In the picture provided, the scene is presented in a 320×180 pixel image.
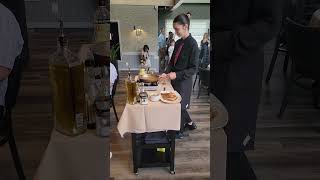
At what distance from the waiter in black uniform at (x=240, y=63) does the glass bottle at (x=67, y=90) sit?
37 cm

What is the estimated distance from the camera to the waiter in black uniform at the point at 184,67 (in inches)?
37.7

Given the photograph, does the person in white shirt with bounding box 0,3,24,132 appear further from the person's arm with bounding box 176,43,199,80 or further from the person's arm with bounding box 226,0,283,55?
the person's arm with bounding box 226,0,283,55

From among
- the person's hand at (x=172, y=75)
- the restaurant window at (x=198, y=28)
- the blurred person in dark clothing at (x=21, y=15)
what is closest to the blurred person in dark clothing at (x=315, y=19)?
the restaurant window at (x=198, y=28)

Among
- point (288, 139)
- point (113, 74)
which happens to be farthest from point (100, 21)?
point (288, 139)

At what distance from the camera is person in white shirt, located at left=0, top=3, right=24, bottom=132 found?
2.81 feet

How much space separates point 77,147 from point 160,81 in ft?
0.92

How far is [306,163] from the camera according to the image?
1066mm

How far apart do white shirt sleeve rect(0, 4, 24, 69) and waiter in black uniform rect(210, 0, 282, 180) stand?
51 cm

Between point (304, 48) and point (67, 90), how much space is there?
2.12ft

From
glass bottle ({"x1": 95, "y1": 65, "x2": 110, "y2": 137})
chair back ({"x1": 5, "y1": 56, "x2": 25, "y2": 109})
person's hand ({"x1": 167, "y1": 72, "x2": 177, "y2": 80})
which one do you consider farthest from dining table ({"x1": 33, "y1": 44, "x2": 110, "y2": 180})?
person's hand ({"x1": 167, "y1": 72, "x2": 177, "y2": 80})

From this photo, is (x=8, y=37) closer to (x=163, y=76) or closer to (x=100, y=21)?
(x=100, y=21)

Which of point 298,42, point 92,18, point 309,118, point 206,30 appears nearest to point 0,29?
point 92,18

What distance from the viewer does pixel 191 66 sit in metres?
0.98

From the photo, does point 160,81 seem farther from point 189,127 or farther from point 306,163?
point 306,163
